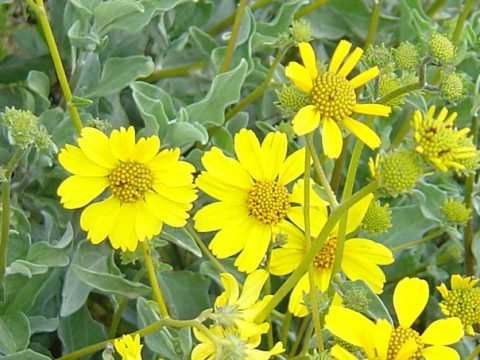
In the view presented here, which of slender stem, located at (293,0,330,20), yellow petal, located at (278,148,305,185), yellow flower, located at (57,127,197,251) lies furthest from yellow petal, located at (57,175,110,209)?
slender stem, located at (293,0,330,20)

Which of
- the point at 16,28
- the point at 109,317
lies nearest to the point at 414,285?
the point at 109,317

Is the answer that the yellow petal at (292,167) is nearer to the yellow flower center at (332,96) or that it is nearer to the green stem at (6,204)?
the yellow flower center at (332,96)

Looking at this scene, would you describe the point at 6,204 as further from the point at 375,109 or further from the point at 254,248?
the point at 375,109

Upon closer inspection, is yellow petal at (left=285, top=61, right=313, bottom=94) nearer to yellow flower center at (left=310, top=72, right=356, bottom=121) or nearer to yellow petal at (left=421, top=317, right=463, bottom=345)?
yellow flower center at (left=310, top=72, right=356, bottom=121)

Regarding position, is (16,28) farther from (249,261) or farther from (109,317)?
(249,261)

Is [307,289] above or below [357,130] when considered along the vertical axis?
below

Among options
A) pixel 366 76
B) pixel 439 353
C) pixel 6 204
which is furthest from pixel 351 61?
pixel 6 204
